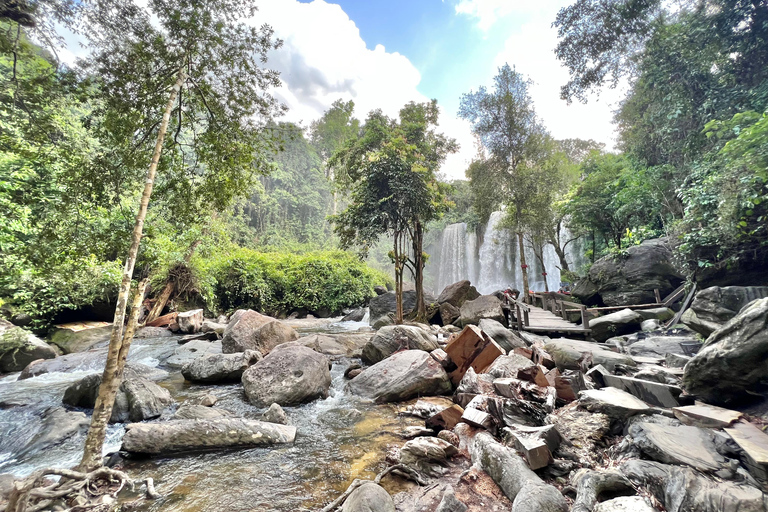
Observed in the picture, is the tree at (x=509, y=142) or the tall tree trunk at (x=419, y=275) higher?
the tree at (x=509, y=142)

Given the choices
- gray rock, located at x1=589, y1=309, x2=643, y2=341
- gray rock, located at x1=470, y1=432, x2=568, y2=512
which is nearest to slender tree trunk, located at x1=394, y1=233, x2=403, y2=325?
gray rock, located at x1=589, y1=309, x2=643, y2=341

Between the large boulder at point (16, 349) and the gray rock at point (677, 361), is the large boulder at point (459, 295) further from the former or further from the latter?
the large boulder at point (16, 349)

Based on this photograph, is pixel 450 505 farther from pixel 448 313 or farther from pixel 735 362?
pixel 448 313

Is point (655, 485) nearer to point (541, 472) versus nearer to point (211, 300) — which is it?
point (541, 472)

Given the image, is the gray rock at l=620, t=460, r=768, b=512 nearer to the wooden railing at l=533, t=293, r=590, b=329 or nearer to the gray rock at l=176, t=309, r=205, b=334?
the wooden railing at l=533, t=293, r=590, b=329

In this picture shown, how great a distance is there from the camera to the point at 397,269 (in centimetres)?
1201

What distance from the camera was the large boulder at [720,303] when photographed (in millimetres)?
6742

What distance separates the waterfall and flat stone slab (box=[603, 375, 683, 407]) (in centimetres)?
2053

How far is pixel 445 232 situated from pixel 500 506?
30178 mm

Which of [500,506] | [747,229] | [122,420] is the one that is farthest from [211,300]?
[747,229]

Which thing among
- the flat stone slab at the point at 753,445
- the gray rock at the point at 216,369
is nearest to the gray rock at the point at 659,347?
the flat stone slab at the point at 753,445

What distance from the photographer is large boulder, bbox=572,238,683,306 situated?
12.6 metres

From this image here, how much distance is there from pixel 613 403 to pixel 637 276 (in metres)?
12.5

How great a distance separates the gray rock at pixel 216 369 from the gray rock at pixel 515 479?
5.32 metres
